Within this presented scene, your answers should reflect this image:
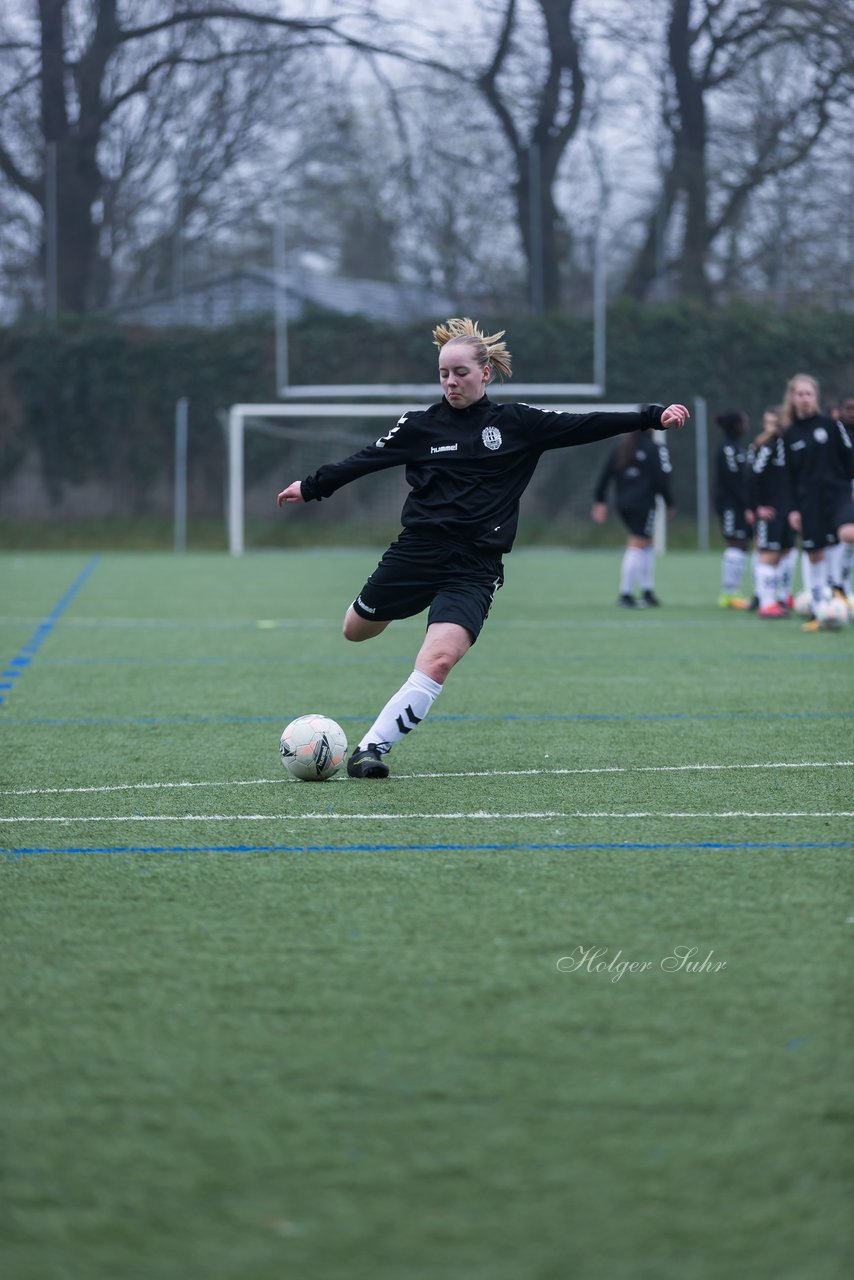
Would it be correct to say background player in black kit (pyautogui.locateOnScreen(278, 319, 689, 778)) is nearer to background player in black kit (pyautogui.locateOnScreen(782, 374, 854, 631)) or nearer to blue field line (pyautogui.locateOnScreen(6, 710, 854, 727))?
blue field line (pyautogui.locateOnScreen(6, 710, 854, 727))

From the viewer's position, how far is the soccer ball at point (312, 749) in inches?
220

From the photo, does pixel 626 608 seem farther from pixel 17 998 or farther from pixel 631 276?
pixel 631 276

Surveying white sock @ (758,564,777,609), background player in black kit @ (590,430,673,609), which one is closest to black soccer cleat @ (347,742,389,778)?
A: white sock @ (758,564,777,609)

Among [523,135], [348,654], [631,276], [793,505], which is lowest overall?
[348,654]

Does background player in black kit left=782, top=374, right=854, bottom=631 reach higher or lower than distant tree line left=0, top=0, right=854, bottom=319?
lower

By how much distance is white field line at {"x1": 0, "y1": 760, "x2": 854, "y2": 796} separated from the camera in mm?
5539

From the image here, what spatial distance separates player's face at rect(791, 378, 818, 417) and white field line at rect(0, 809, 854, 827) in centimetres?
736

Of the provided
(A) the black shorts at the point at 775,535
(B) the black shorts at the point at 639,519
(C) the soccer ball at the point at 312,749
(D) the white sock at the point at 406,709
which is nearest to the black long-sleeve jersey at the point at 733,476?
(B) the black shorts at the point at 639,519

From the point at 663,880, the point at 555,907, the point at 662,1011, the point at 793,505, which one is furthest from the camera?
the point at 793,505

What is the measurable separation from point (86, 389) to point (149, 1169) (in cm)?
2863

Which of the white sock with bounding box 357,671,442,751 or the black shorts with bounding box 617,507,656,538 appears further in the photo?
the black shorts with bounding box 617,507,656,538

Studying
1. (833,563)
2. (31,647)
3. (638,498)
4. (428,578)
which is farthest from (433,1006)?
(638,498)

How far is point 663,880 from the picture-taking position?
13.3 ft

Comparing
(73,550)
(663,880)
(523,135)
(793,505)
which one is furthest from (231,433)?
(663,880)
